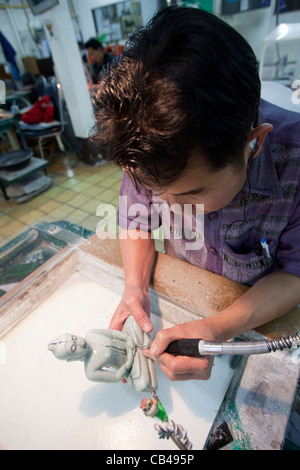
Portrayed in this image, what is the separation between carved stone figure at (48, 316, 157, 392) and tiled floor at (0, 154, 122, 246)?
2.32 meters

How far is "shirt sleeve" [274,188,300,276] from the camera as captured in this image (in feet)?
2.94

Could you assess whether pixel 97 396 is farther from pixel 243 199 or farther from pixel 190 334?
pixel 243 199

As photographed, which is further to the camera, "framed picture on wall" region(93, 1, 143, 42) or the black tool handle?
"framed picture on wall" region(93, 1, 143, 42)

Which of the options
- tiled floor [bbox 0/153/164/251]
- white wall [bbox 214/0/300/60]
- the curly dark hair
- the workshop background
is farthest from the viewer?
tiled floor [bbox 0/153/164/251]

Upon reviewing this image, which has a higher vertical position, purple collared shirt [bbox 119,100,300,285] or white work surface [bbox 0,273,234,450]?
purple collared shirt [bbox 119,100,300,285]

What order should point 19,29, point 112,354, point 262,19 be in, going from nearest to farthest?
point 112,354, point 262,19, point 19,29

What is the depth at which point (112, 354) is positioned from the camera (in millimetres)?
914

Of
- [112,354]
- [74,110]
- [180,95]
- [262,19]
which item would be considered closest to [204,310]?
[112,354]

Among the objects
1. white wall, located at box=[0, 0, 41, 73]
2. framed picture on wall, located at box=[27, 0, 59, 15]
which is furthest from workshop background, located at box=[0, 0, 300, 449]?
white wall, located at box=[0, 0, 41, 73]

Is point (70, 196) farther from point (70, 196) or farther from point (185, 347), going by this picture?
point (185, 347)

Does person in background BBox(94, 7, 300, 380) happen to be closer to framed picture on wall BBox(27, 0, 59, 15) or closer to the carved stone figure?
the carved stone figure

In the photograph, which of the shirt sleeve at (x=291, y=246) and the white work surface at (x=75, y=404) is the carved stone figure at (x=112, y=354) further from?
the shirt sleeve at (x=291, y=246)

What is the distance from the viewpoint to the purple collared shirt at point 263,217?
0.83m

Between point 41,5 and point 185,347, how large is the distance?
507cm
